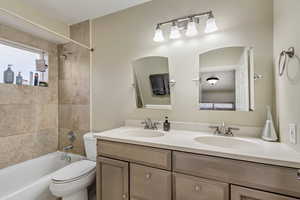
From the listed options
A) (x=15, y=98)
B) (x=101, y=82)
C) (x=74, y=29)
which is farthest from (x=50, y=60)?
(x=101, y=82)

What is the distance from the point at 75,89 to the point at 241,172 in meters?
2.32

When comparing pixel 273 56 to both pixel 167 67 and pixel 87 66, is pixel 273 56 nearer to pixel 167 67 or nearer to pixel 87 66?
pixel 167 67

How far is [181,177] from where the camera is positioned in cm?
109

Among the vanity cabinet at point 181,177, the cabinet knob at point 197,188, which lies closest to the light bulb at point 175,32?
the vanity cabinet at point 181,177

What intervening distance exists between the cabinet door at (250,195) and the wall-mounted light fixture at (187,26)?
1347 mm

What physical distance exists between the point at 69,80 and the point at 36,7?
1011mm

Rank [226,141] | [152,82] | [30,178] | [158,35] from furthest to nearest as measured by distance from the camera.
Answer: [30,178]
[152,82]
[158,35]
[226,141]

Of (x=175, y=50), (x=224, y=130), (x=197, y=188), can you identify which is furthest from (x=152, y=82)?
(x=197, y=188)

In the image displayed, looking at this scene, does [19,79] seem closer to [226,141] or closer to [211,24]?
[211,24]

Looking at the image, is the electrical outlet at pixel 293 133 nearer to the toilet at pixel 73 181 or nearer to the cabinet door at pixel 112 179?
the cabinet door at pixel 112 179

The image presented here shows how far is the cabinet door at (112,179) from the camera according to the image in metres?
1.32

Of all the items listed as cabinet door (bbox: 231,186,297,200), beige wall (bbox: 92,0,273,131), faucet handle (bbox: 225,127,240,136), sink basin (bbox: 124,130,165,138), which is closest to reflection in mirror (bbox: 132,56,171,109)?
beige wall (bbox: 92,0,273,131)

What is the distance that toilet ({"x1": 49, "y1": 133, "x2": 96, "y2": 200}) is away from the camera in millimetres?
1443

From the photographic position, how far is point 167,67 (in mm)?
1757
